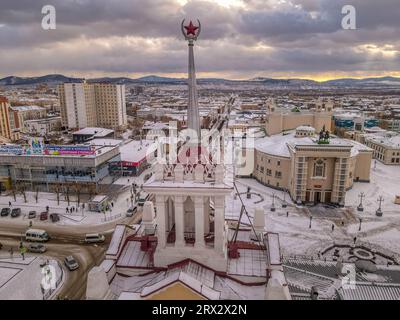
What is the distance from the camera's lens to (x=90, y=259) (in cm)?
2917

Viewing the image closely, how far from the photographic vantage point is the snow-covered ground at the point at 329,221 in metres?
32.8

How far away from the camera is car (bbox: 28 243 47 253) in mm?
30438

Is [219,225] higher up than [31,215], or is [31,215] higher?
[219,225]

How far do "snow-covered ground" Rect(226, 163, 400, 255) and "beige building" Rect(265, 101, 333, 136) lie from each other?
60.2 ft

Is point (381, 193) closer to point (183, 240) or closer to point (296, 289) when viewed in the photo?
point (296, 289)

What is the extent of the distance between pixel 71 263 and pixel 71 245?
4629 millimetres

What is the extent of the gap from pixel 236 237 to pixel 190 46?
8.63 metres

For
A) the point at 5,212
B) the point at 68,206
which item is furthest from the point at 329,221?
the point at 5,212

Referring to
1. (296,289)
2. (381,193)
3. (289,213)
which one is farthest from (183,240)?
(381,193)

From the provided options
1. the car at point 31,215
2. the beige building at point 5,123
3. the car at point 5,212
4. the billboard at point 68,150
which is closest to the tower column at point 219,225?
the car at point 31,215

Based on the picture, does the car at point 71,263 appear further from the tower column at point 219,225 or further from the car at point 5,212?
the tower column at point 219,225

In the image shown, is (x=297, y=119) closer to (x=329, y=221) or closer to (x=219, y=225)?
(x=329, y=221)

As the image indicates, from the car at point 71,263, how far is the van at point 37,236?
5.85 metres

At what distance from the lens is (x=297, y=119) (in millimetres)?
64875
